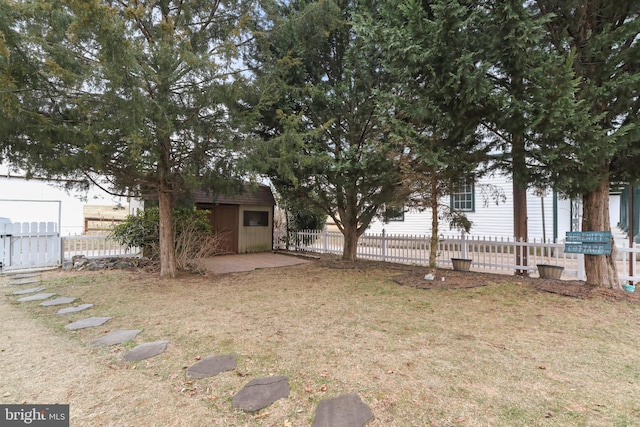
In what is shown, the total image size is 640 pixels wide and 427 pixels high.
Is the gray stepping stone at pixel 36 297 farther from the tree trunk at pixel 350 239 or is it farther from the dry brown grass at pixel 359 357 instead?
the tree trunk at pixel 350 239

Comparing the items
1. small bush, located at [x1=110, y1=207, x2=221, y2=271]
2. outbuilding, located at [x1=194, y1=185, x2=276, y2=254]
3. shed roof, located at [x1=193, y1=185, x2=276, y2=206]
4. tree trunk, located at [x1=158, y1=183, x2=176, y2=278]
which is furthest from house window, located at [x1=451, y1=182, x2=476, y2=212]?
tree trunk, located at [x1=158, y1=183, x2=176, y2=278]

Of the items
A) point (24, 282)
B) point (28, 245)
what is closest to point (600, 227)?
point (24, 282)

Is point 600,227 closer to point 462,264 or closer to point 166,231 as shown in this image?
point 462,264

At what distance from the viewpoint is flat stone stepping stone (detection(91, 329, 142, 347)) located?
11.5ft

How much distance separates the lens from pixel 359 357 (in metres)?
3.05

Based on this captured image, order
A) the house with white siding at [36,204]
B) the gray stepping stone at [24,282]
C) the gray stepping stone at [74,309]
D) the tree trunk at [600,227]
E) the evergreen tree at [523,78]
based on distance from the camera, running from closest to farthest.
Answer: the evergreen tree at [523,78] → the gray stepping stone at [74,309] → the tree trunk at [600,227] → the gray stepping stone at [24,282] → the house with white siding at [36,204]

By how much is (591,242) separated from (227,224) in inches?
420

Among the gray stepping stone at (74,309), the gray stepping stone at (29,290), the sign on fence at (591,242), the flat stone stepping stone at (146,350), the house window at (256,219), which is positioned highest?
the house window at (256,219)

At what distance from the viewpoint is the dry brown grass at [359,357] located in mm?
2244

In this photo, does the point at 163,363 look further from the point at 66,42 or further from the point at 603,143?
the point at 603,143

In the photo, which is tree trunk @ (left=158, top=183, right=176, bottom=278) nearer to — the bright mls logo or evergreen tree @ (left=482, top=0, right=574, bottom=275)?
the bright mls logo

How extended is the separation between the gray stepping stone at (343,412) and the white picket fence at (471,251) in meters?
6.44

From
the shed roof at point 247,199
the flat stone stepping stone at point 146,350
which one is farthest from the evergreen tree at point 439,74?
the shed roof at point 247,199

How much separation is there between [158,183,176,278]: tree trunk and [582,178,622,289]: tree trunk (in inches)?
316
